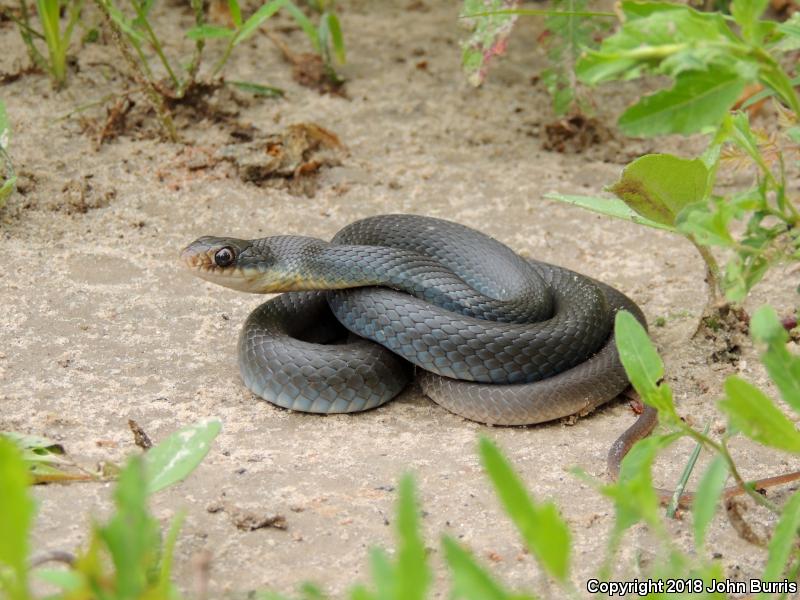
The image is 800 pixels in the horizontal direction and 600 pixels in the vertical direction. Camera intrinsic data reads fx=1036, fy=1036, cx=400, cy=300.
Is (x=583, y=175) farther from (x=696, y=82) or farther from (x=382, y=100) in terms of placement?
(x=696, y=82)

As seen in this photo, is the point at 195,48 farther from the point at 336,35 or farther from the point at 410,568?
the point at 410,568

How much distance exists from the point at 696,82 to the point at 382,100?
4.74 metres

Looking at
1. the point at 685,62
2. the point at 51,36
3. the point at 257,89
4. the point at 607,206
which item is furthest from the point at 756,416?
the point at 51,36

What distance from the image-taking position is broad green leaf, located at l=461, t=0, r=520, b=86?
6316mm

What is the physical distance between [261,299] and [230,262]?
0.75 meters

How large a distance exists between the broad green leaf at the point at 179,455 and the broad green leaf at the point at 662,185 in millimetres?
1893

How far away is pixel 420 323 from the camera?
4.50 metres

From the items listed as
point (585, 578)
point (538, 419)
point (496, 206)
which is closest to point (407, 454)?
point (538, 419)

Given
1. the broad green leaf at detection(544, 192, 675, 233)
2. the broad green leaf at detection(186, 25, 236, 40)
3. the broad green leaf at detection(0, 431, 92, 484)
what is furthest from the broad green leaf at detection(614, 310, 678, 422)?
the broad green leaf at detection(186, 25, 236, 40)

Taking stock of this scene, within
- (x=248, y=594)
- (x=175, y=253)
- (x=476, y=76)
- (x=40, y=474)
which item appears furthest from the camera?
(x=476, y=76)

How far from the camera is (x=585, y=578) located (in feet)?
10.8

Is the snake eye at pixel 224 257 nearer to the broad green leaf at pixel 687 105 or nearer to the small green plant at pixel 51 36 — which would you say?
the broad green leaf at pixel 687 105

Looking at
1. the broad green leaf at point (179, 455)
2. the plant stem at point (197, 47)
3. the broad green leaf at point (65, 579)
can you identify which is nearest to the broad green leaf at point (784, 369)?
the broad green leaf at point (179, 455)

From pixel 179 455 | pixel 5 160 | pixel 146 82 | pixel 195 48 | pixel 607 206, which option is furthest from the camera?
pixel 195 48
